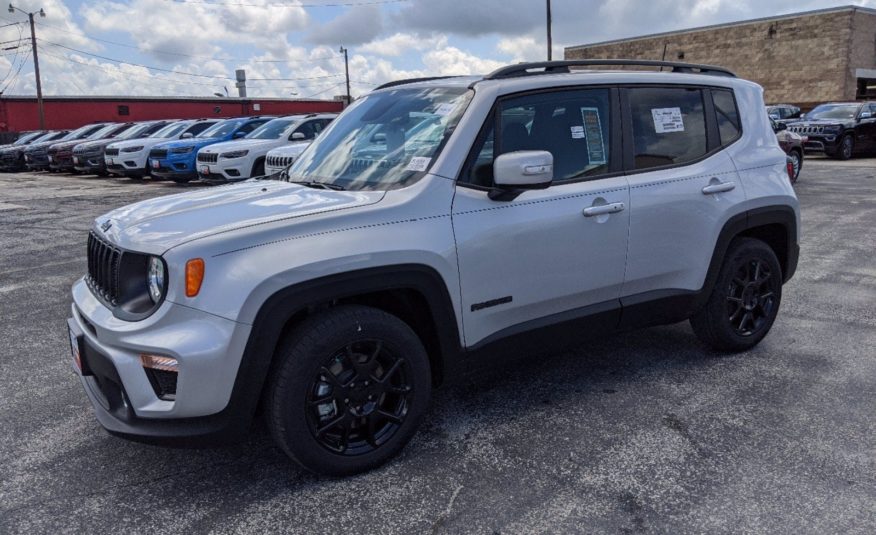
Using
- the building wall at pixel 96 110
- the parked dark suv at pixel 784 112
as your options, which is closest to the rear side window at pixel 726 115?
the parked dark suv at pixel 784 112

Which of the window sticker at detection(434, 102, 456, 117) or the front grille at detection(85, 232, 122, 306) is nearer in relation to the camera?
the front grille at detection(85, 232, 122, 306)

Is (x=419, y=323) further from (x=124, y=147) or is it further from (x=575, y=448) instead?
(x=124, y=147)

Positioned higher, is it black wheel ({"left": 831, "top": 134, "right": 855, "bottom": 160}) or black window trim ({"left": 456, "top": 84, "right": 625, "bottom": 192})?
black window trim ({"left": 456, "top": 84, "right": 625, "bottom": 192})

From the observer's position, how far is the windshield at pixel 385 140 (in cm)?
350

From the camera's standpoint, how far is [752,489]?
9.87ft

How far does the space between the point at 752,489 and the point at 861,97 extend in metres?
45.0

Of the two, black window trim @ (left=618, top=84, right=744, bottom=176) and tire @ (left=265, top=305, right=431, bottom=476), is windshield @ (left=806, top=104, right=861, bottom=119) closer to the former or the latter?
black window trim @ (left=618, top=84, right=744, bottom=176)

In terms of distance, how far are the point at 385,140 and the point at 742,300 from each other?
2.48 m

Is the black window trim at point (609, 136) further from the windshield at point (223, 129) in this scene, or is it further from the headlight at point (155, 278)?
the windshield at point (223, 129)

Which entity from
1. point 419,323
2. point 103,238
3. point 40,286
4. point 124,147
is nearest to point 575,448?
point 419,323

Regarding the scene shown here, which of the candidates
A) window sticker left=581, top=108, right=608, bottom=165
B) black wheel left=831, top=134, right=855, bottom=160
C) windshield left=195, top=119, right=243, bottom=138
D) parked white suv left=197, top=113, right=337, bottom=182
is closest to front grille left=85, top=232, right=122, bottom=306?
window sticker left=581, top=108, right=608, bottom=165

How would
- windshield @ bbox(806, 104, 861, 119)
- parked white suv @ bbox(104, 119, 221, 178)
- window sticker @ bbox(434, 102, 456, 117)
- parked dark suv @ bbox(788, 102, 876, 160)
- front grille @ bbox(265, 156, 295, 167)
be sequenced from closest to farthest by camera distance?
1. window sticker @ bbox(434, 102, 456, 117)
2. front grille @ bbox(265, 156, 295, 167)
3. parked white suv @ bbox(104, 119, 221, 178)
4. parked dark suv @ bbox(788, 102, 876, 160)
5. windshield @ bbox(806, 104, 861, 119)

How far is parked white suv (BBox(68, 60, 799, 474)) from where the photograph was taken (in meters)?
2.79

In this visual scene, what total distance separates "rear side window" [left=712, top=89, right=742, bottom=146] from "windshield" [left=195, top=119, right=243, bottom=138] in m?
15.3
